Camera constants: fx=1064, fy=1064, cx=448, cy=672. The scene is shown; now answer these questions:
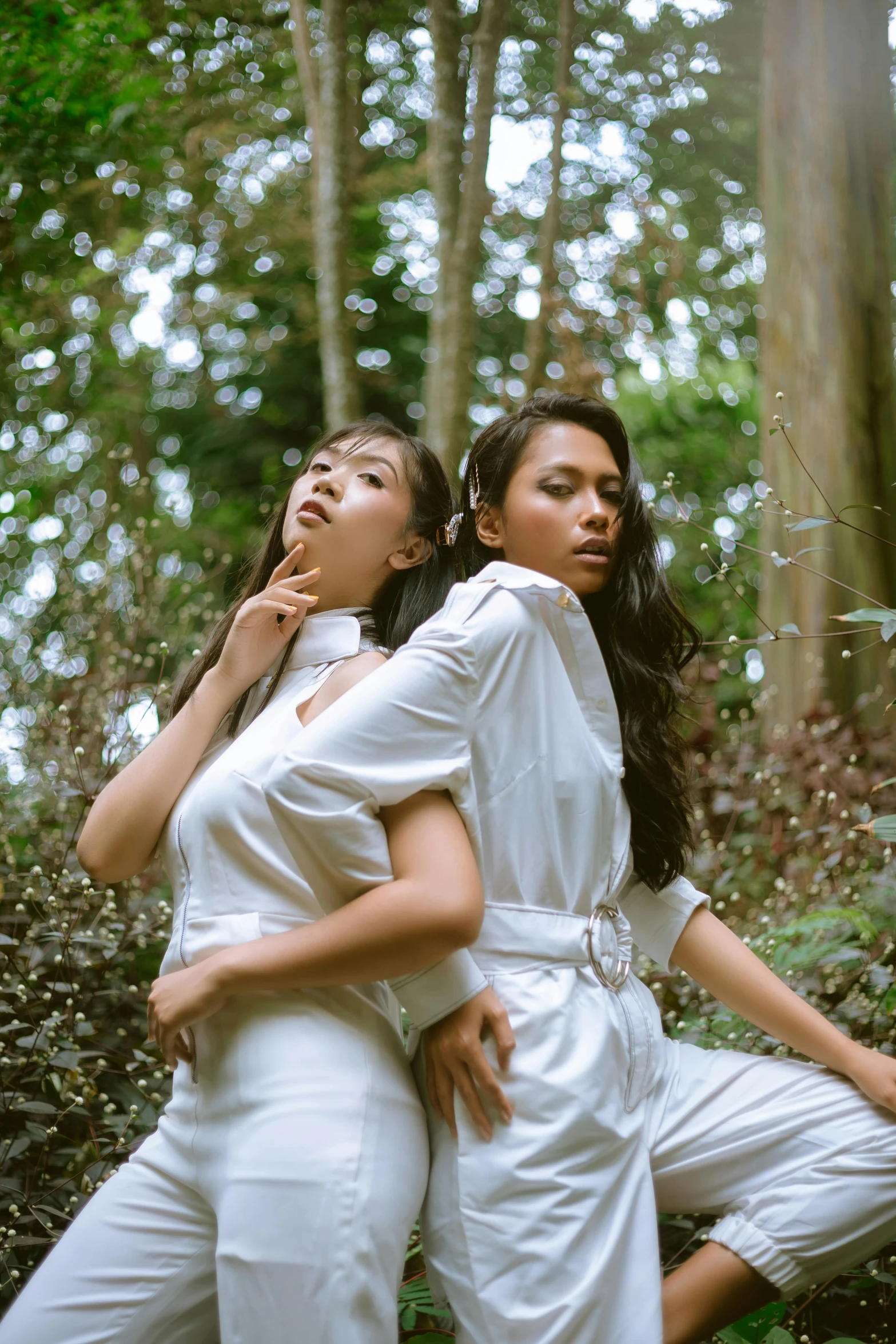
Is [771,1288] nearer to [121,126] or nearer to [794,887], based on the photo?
[794,887]

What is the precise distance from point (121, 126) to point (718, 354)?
6.10 m

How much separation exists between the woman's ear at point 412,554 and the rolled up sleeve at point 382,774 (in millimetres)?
516

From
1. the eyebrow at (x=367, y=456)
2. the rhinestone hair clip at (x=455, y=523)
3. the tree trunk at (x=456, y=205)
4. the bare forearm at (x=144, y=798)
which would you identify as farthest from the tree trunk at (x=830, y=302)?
the bare forearm at (x=144, y=798)

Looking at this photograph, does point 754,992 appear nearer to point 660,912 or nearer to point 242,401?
point 660,912

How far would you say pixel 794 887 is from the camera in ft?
10.9

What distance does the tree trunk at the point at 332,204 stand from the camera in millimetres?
4996

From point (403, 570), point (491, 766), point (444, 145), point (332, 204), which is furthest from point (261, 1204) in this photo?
point (444, 145)

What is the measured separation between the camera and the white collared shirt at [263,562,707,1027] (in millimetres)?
1377

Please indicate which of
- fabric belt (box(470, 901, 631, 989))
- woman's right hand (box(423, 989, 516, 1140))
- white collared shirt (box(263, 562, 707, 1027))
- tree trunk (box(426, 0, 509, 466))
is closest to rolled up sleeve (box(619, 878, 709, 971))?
white collared shirt (box(263, 562, 707, 1027))

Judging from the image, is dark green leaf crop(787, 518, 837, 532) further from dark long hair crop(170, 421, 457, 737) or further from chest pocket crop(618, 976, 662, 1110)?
chest pocket crop(618, 976, 662, 1110)

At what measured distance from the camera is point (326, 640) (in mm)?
1855

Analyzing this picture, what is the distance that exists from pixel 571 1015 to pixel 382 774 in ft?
1.47

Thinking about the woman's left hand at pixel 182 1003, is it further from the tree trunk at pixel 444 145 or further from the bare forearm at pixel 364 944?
the tree trunk at pixel 444 145

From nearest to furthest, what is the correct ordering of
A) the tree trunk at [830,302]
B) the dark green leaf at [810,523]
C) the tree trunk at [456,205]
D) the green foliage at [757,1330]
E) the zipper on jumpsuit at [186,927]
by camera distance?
the zipper on jumpsuit at [186,927]
the green foliage at [757,1330]
the dark green leaf at [810,523]
the tree trunk at [830,302]
the tree trunk at [456,205]
